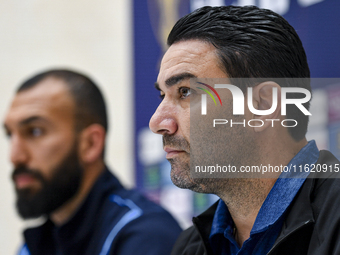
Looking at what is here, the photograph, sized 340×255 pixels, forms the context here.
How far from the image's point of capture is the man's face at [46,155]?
1.79 metres

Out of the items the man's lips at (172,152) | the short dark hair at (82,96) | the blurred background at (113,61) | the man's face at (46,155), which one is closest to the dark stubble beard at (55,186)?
the man's face at (46,155)

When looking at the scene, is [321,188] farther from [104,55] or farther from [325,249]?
[104,55]

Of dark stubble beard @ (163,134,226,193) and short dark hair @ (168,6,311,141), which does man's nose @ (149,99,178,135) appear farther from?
short dark hair @ (168,6,311,141)

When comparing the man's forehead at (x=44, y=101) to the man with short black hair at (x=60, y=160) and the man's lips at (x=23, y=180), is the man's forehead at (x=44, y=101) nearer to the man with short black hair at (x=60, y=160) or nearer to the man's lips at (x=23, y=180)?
the man with short black hair at (x=60, y=160)

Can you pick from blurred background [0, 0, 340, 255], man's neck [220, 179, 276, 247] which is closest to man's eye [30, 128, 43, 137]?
blurred background [0, 0, 340, 255]

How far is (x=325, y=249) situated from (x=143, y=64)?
73.4 inches

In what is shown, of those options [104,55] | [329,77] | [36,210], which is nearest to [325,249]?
[329,77]

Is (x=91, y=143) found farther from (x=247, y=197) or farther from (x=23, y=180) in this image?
(x=247, y=197)

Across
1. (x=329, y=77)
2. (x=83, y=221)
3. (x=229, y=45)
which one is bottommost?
(x=83, y=221)

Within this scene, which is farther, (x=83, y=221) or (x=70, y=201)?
Answer: (x=70, y=201)

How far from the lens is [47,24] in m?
2.80

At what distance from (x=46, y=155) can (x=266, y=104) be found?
3.87 ft

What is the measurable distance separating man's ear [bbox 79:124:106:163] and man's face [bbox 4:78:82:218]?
0.11ft

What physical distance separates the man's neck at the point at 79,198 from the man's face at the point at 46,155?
0.08 ft
